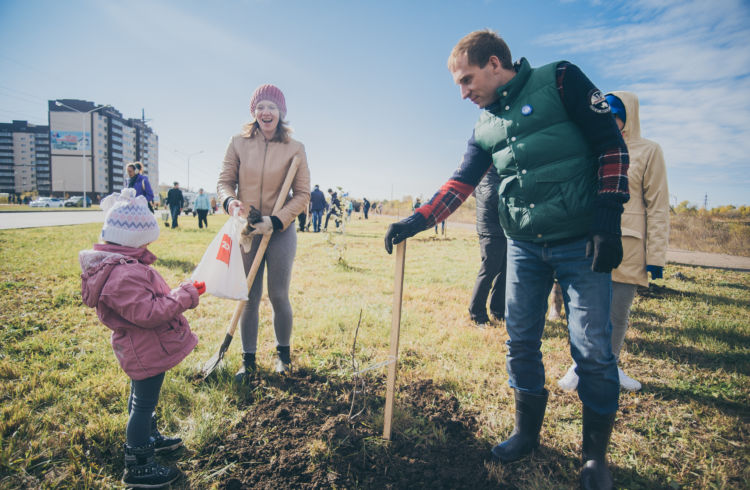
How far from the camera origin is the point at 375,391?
267 cm

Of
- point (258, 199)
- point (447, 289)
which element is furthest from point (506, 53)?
point (447, 289)

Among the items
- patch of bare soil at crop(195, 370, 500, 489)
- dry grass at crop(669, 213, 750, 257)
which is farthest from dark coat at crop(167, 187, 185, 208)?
dry grass at crop(669, 213, 750, 257)

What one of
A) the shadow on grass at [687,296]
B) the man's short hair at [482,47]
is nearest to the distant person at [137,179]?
the man's short hair at [482,47]

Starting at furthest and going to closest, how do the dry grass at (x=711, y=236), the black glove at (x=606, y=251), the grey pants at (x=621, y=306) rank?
the dry grass at (x=711, y=236)
the grey pants at (x=621, y=306)
the black glove at (x=606, y=251)

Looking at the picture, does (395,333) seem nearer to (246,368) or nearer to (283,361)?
(283,361)

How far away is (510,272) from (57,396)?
3187mm

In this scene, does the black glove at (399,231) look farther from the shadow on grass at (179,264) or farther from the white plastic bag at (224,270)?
the shadow on grass at (179,264)

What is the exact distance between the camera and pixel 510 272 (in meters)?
2.02

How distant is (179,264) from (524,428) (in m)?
7.05

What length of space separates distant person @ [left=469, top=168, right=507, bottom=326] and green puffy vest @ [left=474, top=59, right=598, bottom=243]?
6.90ft

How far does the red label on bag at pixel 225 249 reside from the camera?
7.75 ft

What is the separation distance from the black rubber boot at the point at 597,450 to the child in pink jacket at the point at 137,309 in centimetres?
209

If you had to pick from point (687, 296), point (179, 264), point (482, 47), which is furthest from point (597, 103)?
point (179, 264)

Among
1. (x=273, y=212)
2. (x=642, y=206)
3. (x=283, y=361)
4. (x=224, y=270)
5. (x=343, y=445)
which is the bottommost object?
(x=343, y=445)
